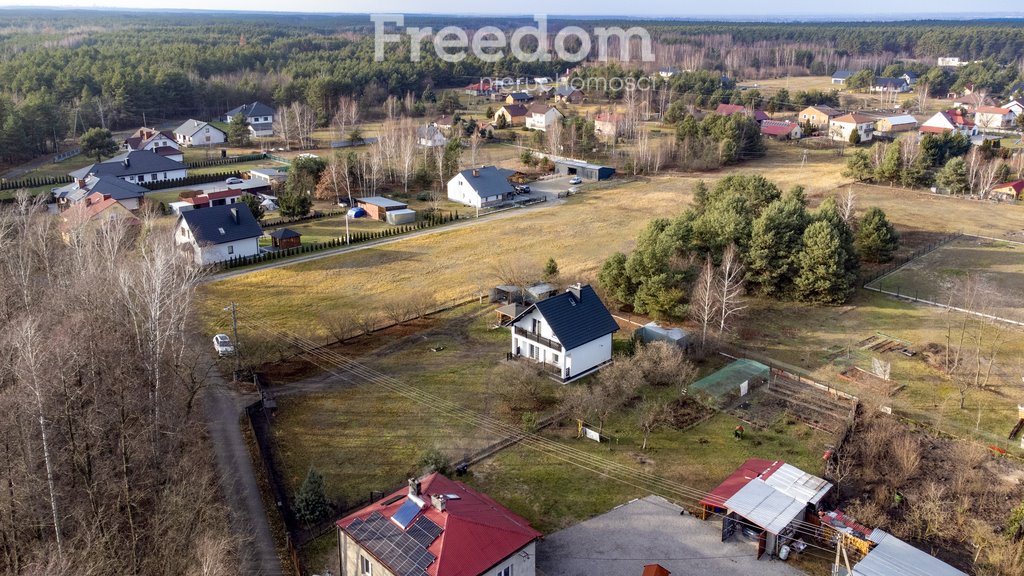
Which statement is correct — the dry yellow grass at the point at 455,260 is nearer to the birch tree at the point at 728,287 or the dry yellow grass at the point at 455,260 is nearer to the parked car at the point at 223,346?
the parked car at the point at 223,346

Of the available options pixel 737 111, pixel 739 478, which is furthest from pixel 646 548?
pixel 737 111

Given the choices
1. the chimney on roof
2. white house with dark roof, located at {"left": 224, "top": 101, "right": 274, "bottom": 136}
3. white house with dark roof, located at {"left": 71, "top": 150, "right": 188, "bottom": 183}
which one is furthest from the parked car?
white house with dark roof, located at {"left": 224, "top": 101, "right": 274, "bottom": 136}

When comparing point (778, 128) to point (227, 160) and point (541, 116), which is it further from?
point (227, 160)

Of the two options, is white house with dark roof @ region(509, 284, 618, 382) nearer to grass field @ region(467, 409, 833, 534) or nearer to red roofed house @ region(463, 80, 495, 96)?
grass field @ region(467, 409, 833, 534)

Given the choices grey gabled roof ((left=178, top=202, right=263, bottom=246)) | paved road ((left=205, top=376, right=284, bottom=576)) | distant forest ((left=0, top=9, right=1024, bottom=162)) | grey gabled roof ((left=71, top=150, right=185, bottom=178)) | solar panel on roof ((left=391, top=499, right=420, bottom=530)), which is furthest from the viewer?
distant forest ((left=0, top=9, right=1024, bottom=162))

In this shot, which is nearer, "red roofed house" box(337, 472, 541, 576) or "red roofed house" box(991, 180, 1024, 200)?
"red roofed house" box(337, 472, 541, 576)

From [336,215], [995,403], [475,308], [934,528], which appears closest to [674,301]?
[475,308]
